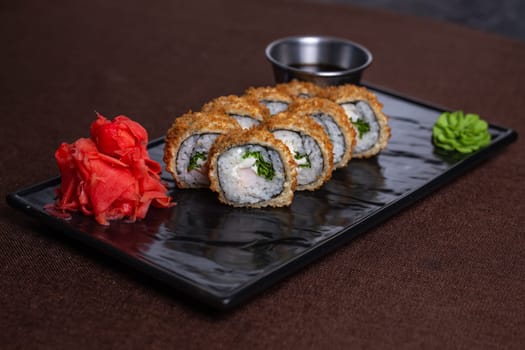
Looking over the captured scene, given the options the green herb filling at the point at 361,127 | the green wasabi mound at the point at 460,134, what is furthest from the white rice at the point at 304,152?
the green wasabi mound at the point at 460,134

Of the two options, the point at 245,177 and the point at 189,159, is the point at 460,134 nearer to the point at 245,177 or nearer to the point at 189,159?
the point at 245,177

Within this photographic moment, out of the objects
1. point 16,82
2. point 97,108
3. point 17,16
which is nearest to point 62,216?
point 97,108

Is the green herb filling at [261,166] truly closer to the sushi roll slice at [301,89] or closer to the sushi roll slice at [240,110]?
the sushi roll slice at [240,110]

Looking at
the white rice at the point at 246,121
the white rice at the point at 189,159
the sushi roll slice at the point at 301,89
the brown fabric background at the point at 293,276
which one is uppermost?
the sushi roll slice at the point at 301,89

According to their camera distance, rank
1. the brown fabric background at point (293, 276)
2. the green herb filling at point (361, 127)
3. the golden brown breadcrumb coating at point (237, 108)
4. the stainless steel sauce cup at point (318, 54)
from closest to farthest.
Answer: the brown fabric background at point (293, 276)
the golden brown breadcrumb coating at point (237, 108)
the green herb filling at point (361, 127)
the stainless steel sauce cup at point (318, 54)

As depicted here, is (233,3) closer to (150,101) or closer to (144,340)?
(150,101)

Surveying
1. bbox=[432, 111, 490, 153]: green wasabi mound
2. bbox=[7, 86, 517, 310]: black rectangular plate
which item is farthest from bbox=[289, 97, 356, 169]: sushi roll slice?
bbox=[432, 111, 490, 153]: green wasabi mound

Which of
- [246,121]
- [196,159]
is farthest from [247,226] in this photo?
[246,121]
